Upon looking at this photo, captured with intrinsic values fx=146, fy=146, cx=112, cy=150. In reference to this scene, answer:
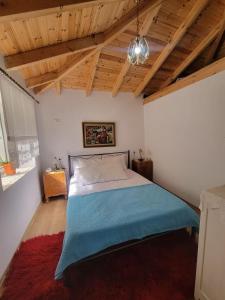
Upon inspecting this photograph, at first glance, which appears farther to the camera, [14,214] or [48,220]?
[48,220]

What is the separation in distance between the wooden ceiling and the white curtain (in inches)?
12.3

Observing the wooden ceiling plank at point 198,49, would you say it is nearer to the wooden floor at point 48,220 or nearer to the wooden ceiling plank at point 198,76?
the wooden ceiling plank at point 198,76

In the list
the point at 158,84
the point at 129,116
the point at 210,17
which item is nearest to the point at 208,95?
the point at 210,17

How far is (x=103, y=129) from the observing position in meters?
3.64

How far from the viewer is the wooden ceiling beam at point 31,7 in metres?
1.12

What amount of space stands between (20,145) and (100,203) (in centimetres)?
141

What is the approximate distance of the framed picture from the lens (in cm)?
354

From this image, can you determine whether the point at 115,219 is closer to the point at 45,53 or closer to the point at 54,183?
the point at 54,183

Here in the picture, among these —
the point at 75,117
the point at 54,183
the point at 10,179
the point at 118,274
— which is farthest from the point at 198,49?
the point at 54,183

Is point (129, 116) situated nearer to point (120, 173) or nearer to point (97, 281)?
point (120, 173)

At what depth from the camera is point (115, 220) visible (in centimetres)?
154

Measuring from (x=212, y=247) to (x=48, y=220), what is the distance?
7.59 feet

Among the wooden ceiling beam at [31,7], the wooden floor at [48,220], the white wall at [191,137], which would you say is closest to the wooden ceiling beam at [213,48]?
the white wall at [191,137]

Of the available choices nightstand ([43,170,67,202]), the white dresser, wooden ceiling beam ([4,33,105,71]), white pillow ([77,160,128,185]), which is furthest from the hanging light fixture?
nightstand ([43,170,67,202])
